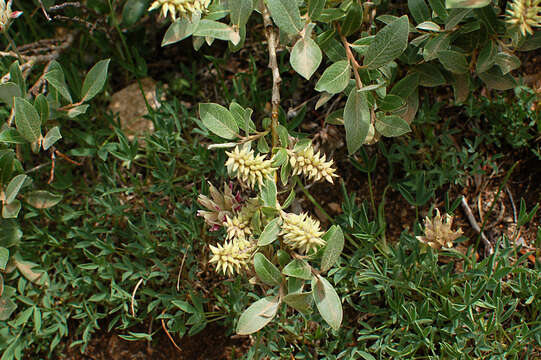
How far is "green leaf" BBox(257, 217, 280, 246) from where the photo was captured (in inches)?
58.4

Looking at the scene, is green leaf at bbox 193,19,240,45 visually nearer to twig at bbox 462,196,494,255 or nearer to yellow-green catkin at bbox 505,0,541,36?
yellow-green catkin at bbox 505,0,541,36

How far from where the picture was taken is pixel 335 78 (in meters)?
1.62

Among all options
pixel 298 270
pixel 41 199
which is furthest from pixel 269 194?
pixel 41 199

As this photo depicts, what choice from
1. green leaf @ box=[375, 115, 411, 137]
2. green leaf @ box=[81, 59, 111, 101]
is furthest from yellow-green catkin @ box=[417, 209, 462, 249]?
green leaf @ box=[81, 59, 111, 101]

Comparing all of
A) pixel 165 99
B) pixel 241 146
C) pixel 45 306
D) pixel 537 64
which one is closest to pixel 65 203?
pixel 45 306

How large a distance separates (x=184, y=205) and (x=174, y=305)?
1.43 ft

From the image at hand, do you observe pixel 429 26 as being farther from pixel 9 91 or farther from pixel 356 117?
pixel 9 91

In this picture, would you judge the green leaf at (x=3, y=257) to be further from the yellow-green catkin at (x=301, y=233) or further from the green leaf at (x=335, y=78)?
the green leaf at (x=335, y=78)

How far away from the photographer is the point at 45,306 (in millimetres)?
2238

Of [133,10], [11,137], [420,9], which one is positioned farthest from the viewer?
[133,10]

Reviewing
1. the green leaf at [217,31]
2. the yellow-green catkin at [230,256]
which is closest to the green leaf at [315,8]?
the green leaf at [217,31]

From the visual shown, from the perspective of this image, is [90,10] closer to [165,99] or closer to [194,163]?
[165,99]

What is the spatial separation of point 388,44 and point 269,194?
580 mm

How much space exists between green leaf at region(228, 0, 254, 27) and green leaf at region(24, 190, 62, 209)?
1.16 meters
